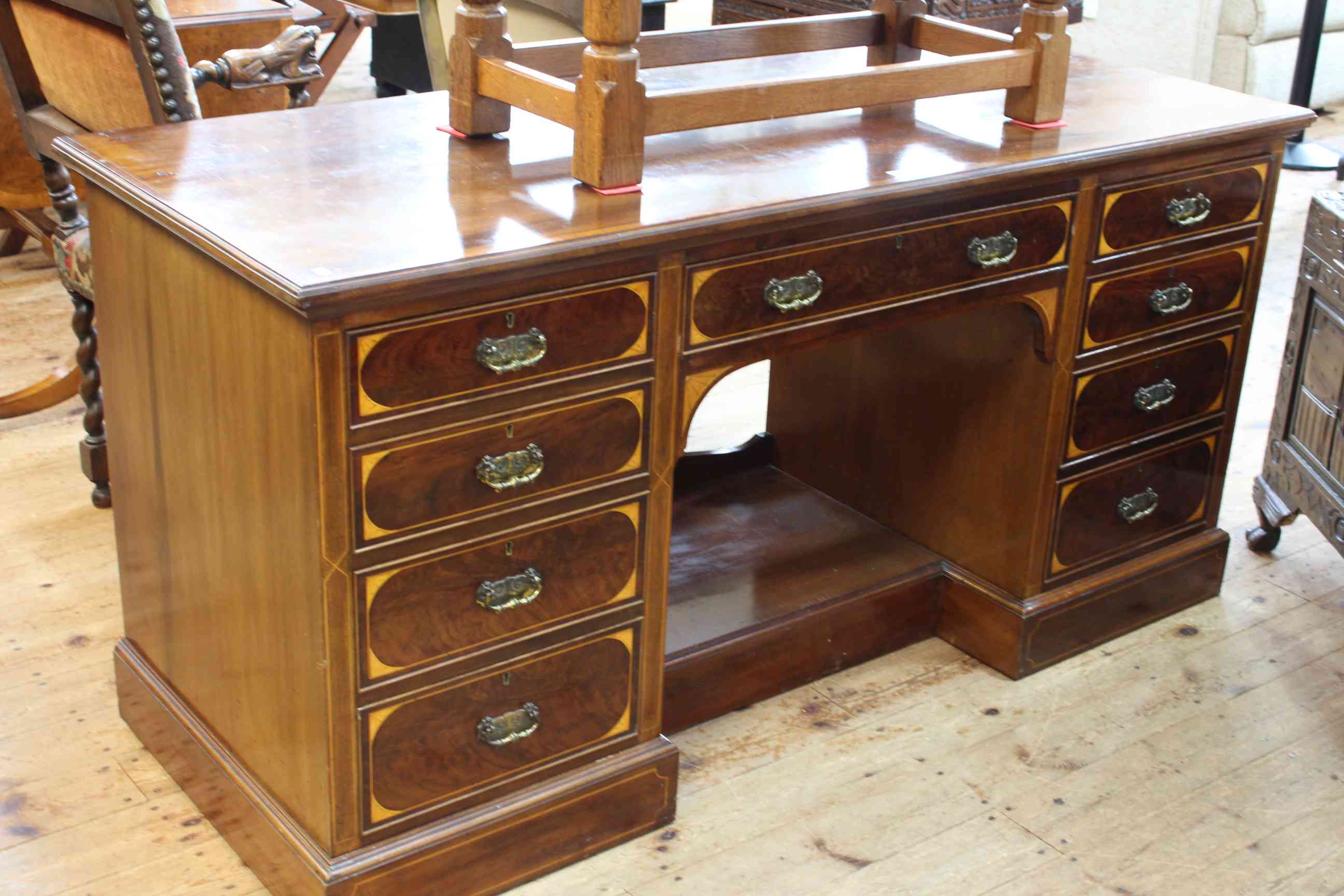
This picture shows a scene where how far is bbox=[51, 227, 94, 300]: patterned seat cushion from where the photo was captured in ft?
8.61

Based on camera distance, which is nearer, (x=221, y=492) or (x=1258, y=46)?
(x=221, y=492)

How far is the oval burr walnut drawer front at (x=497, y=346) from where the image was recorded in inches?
63.5

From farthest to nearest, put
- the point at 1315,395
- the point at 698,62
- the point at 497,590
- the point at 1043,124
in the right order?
the point at 1315,395 → the point at 698,62 → the point at 1043,124 → the point at 497,590

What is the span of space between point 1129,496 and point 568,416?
3.80ft

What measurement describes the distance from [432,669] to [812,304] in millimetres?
657

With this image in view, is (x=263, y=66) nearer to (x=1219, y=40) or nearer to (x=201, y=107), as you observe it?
(x=201, y=107)

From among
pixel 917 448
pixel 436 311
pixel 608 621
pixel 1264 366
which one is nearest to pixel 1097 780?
pixel 917 448

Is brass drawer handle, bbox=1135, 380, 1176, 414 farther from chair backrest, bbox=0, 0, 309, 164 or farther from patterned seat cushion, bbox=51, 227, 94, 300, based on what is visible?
patterned seat cushion, bbox=51, 227, 94, 300

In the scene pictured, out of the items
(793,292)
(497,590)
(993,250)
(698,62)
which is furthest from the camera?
(698,62)

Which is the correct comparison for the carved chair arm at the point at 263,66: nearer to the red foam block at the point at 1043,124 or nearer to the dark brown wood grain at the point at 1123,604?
the red foam block at the point at 1043,124

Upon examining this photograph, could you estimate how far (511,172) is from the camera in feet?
6.36

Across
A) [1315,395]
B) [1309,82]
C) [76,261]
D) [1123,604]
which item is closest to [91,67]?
[76,261]

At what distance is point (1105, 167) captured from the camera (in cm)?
218

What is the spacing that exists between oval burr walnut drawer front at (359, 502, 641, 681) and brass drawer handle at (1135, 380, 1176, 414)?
0.96 metres
